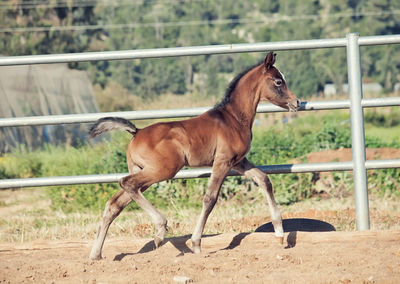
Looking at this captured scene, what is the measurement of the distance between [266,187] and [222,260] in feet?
2.97

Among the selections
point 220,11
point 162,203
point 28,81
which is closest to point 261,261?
point 162,203

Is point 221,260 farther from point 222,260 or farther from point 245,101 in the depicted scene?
point 245,101

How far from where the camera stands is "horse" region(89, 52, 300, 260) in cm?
464

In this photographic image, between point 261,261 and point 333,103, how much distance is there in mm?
1621

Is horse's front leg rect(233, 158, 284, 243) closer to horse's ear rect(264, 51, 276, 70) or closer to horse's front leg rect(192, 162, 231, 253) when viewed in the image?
horse's front leg rect(192, 162, 231, 253)

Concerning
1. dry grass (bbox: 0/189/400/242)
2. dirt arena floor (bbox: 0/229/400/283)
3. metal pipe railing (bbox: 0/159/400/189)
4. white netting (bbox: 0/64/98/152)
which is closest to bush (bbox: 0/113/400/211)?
dry grass (bbox: 0/189/400/242)

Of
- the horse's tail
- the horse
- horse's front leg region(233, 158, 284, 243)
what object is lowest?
horse's front leg region(233, 158, 284, 243)

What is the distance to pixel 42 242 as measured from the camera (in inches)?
199

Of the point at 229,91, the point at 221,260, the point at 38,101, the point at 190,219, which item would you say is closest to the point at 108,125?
the point at 229,91

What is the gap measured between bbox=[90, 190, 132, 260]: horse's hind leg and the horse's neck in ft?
3.51

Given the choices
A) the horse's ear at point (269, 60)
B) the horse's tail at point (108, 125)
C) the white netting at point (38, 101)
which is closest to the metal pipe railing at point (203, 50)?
the horse's ear at point (269, 60)

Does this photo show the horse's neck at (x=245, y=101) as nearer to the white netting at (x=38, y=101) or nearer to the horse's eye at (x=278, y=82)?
the horse's eye at (x=278, y=82)

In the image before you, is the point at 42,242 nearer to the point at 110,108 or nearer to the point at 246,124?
the point at 246,124

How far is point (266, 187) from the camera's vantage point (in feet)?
16.4
